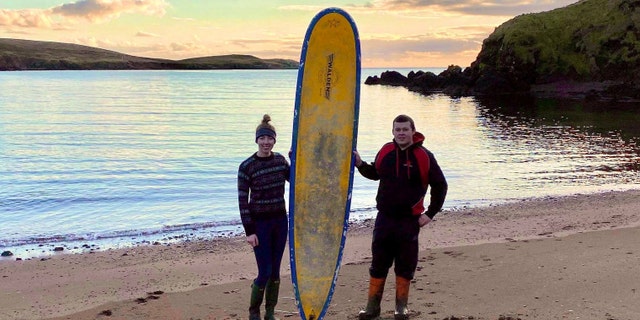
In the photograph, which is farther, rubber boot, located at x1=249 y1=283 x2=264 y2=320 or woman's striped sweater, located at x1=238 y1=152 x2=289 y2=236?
rubber boot, located at x1=249 y1=283 x2=264 y2=320

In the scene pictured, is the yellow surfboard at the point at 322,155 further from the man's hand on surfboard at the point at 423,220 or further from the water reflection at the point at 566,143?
the water reflection at the point at 566,143

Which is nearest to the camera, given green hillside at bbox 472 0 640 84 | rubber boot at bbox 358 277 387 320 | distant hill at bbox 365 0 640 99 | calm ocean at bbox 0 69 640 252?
rubber boot at bbox 358 277 387 320

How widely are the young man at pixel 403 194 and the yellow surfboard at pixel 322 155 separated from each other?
1.72 ft

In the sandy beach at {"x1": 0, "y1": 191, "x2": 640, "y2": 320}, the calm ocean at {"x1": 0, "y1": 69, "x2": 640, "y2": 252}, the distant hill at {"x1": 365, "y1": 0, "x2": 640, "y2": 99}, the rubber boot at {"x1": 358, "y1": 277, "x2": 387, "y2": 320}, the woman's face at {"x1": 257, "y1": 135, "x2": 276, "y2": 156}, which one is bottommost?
the calm ocean at {"x1": 0, "y1": 69, "x2": 640, "y2": 252}

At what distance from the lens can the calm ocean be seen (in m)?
12.3

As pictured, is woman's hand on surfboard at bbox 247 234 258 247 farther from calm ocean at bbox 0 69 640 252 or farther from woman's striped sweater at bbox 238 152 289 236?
calm ocean at bbox 0 69 640 252

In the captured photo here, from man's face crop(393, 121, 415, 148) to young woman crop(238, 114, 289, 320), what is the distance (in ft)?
3.21

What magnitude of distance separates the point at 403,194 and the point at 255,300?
5.17ft

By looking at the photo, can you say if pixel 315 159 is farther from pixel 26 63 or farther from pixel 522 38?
pixel 26 63

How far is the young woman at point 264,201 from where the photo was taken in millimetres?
5270

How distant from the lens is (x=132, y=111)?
→ 150 ft

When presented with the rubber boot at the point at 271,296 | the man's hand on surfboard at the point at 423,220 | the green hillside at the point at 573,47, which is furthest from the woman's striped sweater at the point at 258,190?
the green hillside at the point at 573,47

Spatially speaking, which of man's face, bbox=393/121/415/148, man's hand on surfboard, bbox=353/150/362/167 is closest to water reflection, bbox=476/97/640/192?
man's hand on surfboard, bbox=353/150/362/167

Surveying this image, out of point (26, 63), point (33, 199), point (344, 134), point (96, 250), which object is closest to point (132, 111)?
point (33, 199)
